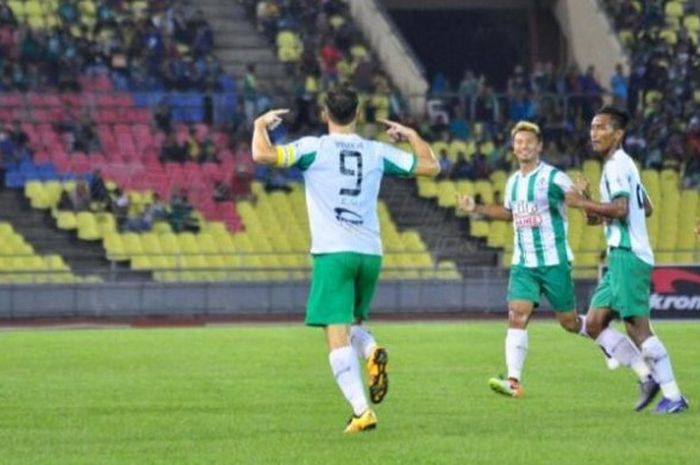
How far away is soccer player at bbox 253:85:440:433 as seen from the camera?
14.4m

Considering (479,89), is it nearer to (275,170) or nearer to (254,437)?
(275,170)

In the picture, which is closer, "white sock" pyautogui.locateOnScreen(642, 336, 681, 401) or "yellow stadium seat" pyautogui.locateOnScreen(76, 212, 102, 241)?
"white sock" pyautogui.locateOnScreen(642, 336, 681, 401)

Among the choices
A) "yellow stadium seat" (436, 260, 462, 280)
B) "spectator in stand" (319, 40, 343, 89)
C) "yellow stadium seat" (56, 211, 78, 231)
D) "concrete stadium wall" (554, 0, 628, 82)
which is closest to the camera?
"yellow stadium seat" (436, 260, 462, 280)

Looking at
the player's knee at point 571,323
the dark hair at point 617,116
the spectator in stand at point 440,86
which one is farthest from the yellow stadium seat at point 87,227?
the dark hair at point 617,116

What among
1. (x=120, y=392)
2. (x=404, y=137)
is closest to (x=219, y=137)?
(x=120, y=392)

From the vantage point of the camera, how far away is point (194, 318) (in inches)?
1528

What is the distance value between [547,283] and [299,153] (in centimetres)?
425

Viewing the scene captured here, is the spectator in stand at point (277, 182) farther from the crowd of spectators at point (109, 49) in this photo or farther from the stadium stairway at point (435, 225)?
the crowd of spectators at point (109, 49)

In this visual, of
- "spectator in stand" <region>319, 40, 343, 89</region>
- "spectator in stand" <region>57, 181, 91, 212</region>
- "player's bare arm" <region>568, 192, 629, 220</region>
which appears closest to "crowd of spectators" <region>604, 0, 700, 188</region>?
→ "spectator in stand" <region>319, 40, 343, 89</region>

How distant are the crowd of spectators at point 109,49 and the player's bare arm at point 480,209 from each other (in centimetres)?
2633

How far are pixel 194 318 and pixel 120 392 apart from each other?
67.5ft

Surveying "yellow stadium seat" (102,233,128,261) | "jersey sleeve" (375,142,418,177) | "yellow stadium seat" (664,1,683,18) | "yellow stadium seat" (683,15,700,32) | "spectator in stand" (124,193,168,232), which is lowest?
"yellow stadium seat" (102,233,128,261)

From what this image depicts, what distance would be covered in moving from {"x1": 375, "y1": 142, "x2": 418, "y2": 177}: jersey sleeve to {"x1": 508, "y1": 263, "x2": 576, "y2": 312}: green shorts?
3.44 metres

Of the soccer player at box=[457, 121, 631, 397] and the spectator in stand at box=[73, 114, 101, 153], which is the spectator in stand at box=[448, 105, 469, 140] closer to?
the spectator in stand at box=[73, 114, 101, 153]
